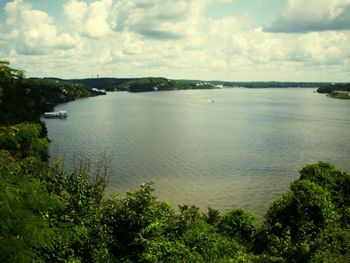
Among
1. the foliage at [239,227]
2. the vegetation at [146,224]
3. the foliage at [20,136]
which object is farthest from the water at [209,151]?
the foliage at [20,136]

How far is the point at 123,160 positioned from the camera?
6838 cm

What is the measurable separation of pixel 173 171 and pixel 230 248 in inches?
1470

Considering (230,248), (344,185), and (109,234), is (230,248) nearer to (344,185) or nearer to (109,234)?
(109,234)

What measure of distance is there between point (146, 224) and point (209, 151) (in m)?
58.1

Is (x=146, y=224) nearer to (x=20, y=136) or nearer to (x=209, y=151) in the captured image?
(x=20, y=136)

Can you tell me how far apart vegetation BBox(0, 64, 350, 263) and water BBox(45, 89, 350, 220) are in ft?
50.3

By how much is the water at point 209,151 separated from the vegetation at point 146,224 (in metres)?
15.3

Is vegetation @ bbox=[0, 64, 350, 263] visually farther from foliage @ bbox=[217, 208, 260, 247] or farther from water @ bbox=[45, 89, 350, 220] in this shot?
water @ bbox=[45, 89, 350, 220]

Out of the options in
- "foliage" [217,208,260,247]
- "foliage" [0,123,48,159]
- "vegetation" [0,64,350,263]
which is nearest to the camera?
"vegetation" [0,64,350,263]

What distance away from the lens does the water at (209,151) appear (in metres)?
51.2

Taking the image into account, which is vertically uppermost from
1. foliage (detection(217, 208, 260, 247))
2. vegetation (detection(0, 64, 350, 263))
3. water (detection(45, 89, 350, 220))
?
vegetation (detection(0, 64, 350, 263))

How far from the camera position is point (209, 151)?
78.4 metres

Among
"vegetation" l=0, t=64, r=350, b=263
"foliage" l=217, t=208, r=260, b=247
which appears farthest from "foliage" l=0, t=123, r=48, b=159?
"foliage" l=217, t=208, r=260, b=247

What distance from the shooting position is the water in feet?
168
